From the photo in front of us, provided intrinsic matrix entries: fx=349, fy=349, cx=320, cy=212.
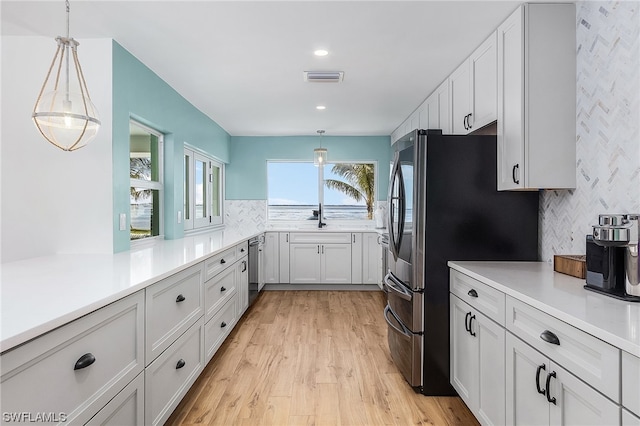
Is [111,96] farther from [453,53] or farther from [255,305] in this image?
[255,305]

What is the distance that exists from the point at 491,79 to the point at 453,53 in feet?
1.42

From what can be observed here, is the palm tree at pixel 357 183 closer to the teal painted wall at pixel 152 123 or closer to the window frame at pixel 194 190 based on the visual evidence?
the window frame at pixel 194 190

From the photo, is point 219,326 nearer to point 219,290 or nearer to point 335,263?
point 219,290

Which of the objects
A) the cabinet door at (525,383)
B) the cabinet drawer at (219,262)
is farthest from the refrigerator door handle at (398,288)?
the cabinet drawer at (219,262)

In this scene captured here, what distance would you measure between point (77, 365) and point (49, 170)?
1.72 m

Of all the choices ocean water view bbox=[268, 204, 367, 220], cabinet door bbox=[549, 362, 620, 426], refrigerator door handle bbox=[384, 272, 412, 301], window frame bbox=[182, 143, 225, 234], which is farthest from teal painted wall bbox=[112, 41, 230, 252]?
cabinet door bbox=[549, 362, 620, 426]

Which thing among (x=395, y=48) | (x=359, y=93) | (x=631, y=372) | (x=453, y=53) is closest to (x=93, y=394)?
(x=631, y=372)

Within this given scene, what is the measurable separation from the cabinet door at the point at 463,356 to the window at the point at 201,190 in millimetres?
3012

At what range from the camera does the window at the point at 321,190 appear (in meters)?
5.78

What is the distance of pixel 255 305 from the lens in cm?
442

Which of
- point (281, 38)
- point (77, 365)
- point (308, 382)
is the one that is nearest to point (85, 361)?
point (77, 365)

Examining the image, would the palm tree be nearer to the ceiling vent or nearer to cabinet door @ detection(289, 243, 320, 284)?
cabinet door @ detection(289, 243, 320, 284)

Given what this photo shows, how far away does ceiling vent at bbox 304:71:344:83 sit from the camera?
9.57 feet

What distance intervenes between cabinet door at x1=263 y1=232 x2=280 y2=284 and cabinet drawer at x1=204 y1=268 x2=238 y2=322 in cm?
175
